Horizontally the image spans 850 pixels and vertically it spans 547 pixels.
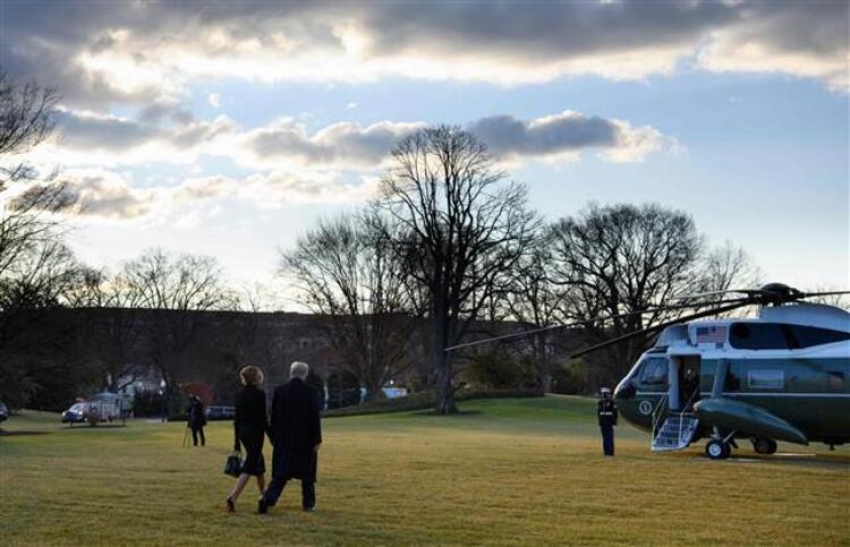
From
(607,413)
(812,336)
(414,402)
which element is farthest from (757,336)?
(414,402)

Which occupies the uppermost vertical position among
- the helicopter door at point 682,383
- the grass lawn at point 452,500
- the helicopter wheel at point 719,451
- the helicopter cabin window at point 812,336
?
the helicopter cabin window at point 812,336

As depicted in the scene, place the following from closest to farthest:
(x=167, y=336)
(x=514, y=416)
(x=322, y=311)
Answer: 1. (x=514, y=416)
2. (x=322, y=311)
3. (x=167, y=336)

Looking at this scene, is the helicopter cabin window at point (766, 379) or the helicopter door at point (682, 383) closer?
the helicopter cabin window at point (766, 379)

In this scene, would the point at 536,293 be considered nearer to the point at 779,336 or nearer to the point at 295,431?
the point at 779,336

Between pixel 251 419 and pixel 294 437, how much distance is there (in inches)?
32.6

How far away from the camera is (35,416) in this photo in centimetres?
7644

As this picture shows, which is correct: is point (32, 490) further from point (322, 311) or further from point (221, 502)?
point (322, 311)

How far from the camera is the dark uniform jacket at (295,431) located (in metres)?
12.8

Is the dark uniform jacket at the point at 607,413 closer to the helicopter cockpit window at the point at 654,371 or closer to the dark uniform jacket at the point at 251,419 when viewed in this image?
the helicopter cockpit window at the point at 654,371

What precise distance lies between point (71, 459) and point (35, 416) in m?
56.6

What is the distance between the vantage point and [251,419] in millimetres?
13352

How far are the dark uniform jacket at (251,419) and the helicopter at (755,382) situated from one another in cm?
1026

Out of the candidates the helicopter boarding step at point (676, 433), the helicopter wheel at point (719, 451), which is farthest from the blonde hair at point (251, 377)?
the helicopter boarding step at point (676, 433)

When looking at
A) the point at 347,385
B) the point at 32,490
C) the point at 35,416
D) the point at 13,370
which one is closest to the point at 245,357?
the point at 347,385
